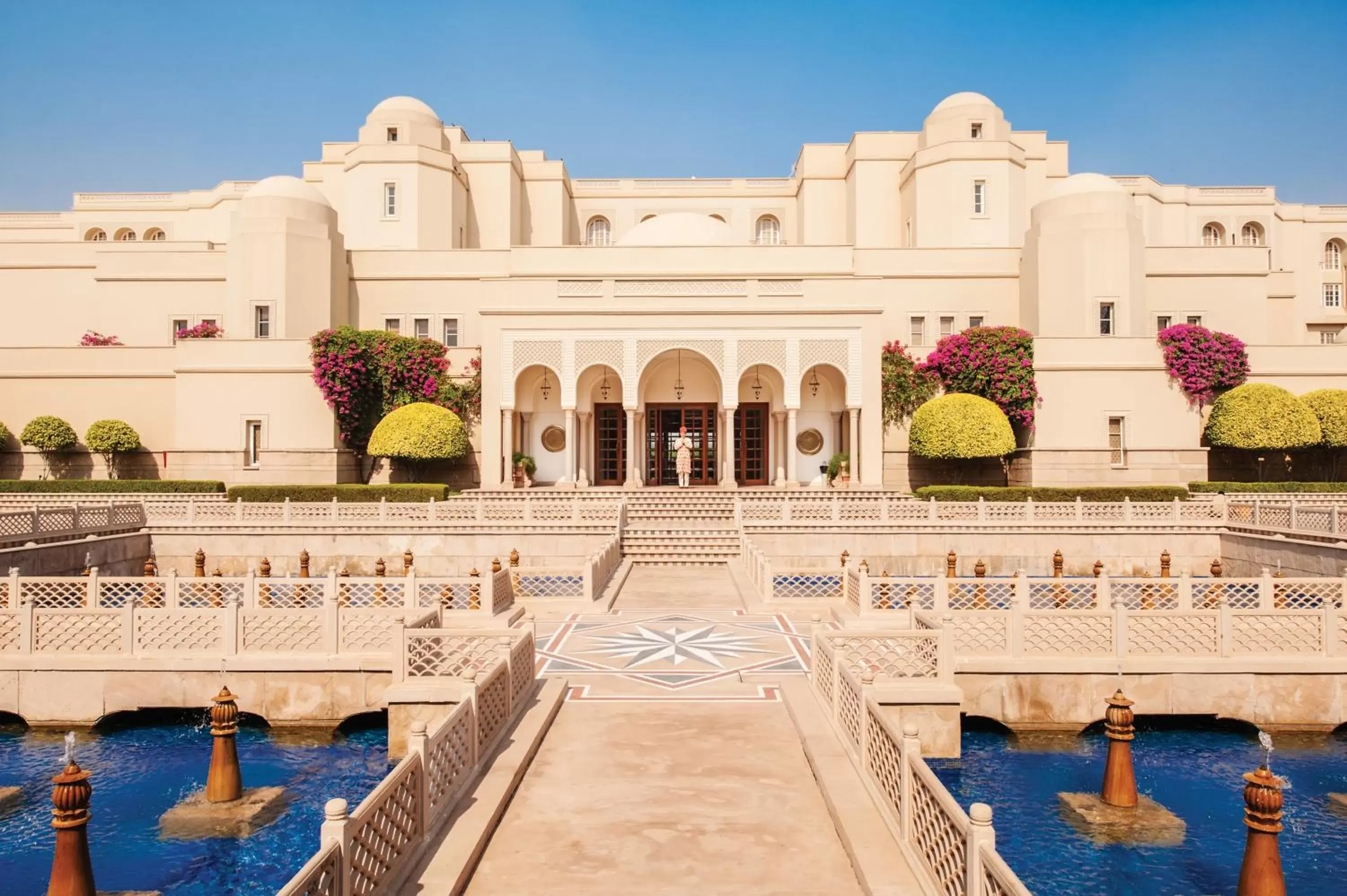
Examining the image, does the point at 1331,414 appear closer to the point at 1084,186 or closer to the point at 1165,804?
the point at 1084,186

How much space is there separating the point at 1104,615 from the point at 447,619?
25.4ft

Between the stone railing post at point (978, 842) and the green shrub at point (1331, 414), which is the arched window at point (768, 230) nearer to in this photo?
the green shrub at point (1331, 414)

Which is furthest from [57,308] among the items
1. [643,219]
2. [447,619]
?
[447,619]

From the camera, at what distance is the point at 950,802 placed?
14.3 ft

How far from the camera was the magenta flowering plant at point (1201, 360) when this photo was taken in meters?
25.0

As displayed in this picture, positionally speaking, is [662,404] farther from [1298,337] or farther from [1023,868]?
[1298,337]

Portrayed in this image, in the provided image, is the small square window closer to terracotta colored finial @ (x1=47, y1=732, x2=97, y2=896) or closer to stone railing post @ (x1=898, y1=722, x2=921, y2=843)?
stone railing post @ (x1=898, y1=722, x2=921, y2=843)

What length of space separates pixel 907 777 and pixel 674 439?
2281 cm

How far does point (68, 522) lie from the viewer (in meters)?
16.6

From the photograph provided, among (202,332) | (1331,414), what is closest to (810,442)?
(1331,414)

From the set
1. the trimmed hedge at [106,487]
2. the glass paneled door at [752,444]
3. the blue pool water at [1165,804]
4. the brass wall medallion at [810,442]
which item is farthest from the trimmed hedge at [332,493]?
the blue pool water at [1165,804]

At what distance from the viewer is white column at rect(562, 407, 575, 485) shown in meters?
24.9

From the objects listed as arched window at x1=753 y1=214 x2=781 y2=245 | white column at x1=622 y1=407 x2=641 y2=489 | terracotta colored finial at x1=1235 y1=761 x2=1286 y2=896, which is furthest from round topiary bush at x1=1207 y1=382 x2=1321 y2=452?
terracotta colored finial at x1=1235 y1=761 x2=1286 y2=896

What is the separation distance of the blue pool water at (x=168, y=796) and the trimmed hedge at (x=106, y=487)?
14.4m
